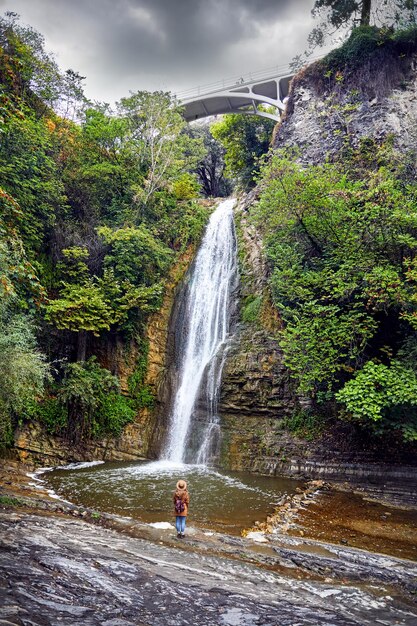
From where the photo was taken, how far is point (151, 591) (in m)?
4.53

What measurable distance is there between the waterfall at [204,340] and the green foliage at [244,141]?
5.93 m

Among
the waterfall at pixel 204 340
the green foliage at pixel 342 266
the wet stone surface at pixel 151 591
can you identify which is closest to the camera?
the wet stone surface at pixel 151 591

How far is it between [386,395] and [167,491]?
6.01 meters

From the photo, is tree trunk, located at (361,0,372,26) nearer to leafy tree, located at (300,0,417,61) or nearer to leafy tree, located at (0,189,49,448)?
leafy tree, located at (300,0,417,61)

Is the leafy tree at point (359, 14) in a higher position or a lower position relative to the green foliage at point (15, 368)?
higher

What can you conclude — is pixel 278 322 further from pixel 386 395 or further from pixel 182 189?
pixel 182 189

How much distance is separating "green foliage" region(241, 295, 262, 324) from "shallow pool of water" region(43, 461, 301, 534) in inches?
247

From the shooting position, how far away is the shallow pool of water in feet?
28.0

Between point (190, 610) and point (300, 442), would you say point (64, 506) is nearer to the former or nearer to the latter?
point (190, 610)

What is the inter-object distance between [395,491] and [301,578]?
6231mm

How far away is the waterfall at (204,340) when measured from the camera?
14.5 meters

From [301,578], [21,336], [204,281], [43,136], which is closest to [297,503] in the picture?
[301,578]

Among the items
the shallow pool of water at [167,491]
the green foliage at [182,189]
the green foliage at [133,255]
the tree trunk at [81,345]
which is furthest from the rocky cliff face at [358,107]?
the shallow pool of water at [167,491]

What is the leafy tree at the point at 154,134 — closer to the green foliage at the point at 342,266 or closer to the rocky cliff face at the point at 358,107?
the rocky cliff face at the point at 358,107
